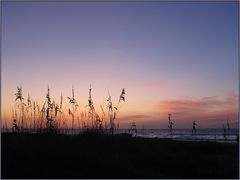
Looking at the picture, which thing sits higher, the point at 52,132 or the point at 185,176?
the point at 52,132

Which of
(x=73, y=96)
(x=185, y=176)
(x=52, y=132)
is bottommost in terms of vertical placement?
(x=185, y=176)

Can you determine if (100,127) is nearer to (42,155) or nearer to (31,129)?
(31,129)

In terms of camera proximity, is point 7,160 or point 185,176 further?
point 7,160

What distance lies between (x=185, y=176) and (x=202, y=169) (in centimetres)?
47

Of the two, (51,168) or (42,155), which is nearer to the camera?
(51,168)

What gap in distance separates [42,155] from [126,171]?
78.1 inches

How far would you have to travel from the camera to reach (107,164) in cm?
679

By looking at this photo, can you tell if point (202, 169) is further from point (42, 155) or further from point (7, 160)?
point (7, 160)

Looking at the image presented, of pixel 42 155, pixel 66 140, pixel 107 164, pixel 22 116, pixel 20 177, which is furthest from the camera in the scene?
pixel 22 116

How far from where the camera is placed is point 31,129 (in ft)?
41.4

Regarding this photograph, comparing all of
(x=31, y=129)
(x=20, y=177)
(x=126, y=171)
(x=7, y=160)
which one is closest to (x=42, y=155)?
(x=7, y=160)

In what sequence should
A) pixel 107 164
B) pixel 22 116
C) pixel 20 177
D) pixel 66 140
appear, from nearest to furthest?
pixel 20 177, pixel 107 164, pixel 66 140, pixel 22 116

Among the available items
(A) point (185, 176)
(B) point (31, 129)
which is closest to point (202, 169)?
(A) point (185, 176)

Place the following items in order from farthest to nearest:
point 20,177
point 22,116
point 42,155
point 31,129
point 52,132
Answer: point 22,116, point 31,129, point 52,132, point 42,155, point 20,177
